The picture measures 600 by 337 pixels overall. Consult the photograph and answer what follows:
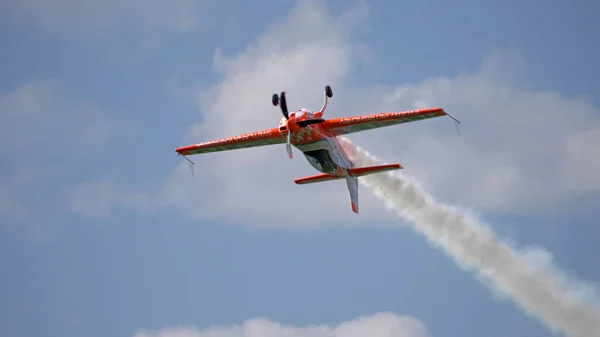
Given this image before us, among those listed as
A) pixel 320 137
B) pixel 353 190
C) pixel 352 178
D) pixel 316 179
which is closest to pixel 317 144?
pixel 320 137

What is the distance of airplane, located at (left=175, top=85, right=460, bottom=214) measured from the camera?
235ft

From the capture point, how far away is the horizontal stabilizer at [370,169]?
7312cm

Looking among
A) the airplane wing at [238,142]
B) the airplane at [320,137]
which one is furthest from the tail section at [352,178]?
the airplane wing at [238,142]

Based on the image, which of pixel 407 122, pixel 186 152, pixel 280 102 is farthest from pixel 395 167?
pixel 186 152

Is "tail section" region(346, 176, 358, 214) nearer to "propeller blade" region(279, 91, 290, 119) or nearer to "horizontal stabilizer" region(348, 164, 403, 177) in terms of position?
"horizontal stabilizer" region(348, 164, 403, 177)

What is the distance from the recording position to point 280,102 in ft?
234

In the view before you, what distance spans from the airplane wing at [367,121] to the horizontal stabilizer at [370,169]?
2467mm

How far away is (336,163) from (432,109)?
7.50m

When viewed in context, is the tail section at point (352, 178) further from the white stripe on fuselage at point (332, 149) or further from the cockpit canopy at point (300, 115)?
the cockpit canopy at point (300, 115)

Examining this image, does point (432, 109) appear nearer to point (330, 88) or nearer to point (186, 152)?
point (330, 88)

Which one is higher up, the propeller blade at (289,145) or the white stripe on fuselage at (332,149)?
the white stripe on fuselage at (332,149)

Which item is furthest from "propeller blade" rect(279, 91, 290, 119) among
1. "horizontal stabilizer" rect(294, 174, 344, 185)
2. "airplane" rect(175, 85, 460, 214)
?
"horizontal stabilizer" rect(294, 174, 344, 185)

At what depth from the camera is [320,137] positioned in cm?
7244

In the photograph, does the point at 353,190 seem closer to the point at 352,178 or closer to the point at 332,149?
the point at 352,178
